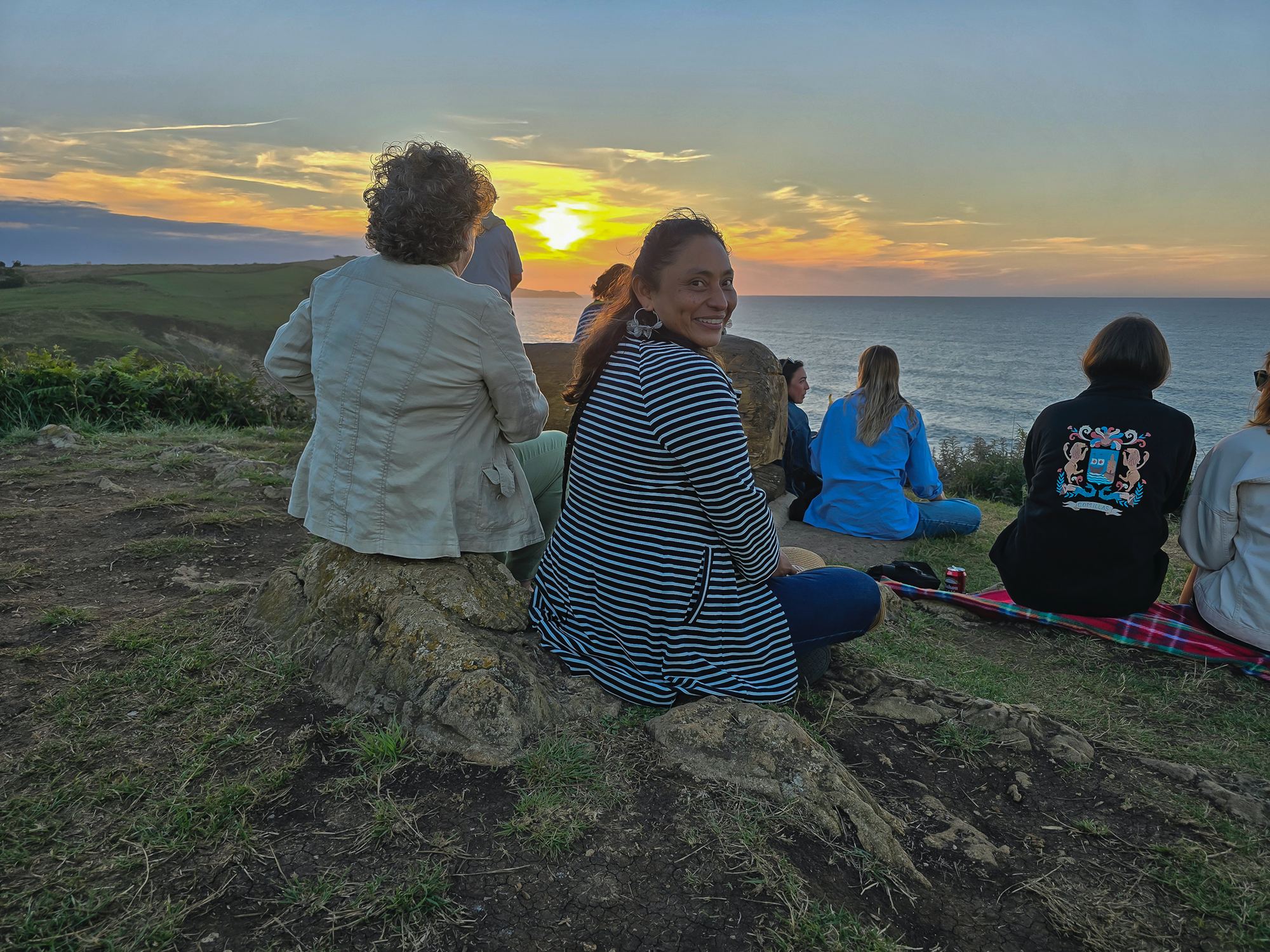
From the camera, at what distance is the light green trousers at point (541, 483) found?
3715 millimetres

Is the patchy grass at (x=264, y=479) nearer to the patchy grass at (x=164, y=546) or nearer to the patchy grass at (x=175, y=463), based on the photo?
the patchy grass at (x=175, y=463)

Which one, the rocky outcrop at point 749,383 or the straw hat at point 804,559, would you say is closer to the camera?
the straw hat at point 804,559

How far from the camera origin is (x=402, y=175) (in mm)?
2762

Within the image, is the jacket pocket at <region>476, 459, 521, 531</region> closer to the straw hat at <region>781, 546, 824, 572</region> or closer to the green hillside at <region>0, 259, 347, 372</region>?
the straw hat at <region>781, 546, 824, 572</region>

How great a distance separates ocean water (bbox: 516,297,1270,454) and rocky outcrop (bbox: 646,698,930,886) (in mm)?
3080

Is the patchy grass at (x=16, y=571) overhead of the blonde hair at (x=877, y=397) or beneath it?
beneath

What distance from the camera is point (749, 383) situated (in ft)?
25.5

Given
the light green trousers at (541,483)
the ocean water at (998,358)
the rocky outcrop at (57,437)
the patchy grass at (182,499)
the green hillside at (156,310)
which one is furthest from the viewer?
the ocean water at (998,358)

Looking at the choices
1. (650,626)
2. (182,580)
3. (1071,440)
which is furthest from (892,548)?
(182,580)

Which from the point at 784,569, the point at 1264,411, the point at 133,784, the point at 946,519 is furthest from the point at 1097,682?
the point at 133,784

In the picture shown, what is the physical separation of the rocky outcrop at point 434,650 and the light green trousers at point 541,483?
0.61 m

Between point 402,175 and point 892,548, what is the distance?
5541mm

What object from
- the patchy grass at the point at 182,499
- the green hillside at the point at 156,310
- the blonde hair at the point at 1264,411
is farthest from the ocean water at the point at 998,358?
the green hillside at the point at 156,310

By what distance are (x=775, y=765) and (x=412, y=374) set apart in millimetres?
1720
